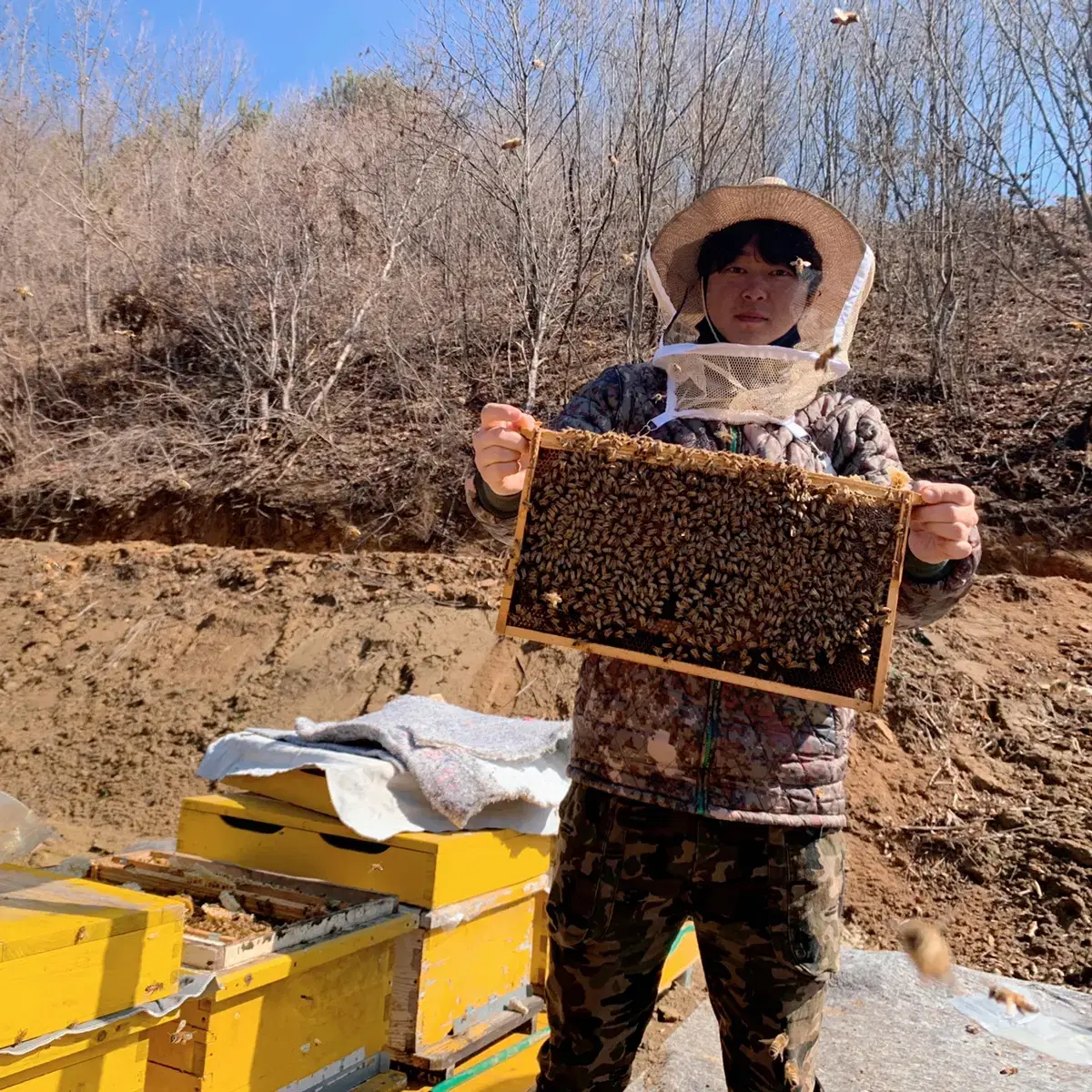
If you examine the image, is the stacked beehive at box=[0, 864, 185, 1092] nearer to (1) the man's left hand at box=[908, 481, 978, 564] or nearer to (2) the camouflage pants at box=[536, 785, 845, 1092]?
(2) the camouflage pants at box=[536, 785, 845, 1092]

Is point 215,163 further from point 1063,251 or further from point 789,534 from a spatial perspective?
point 789,534

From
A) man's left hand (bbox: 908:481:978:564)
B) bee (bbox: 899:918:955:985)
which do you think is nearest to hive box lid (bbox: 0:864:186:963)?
man's left hand (bbox: 908:481:978:564)

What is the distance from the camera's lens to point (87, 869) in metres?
3.40

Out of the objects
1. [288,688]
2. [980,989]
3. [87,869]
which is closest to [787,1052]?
[87,869]

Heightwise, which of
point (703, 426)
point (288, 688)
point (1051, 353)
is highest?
point (1051, 353)

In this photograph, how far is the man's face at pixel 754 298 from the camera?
2.66 m

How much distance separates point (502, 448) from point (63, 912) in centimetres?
146

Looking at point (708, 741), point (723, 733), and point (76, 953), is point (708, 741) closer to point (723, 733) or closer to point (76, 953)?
point (723, 733)

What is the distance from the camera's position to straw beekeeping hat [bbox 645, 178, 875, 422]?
2.57 m

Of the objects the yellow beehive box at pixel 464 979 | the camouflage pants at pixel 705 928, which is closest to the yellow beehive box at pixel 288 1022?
the yellow beehive box at pixel 464 979

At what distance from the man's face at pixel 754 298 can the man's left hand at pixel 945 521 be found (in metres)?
0.65

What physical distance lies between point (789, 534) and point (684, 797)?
0.67 meters

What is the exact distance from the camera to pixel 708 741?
224cm

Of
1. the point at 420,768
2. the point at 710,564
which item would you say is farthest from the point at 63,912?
the point at 710,564
